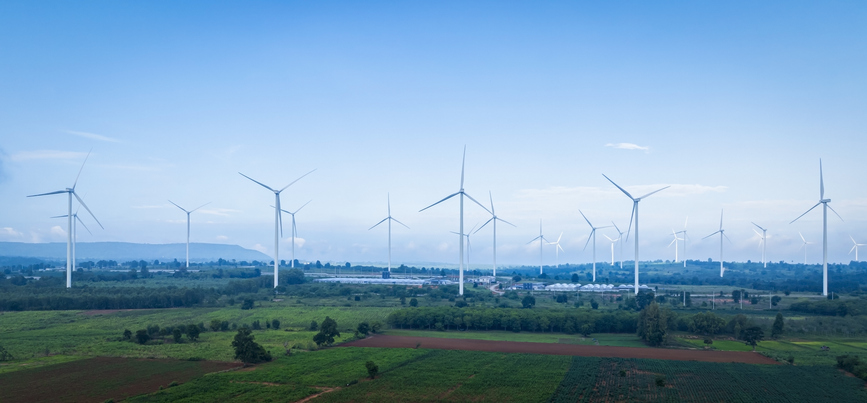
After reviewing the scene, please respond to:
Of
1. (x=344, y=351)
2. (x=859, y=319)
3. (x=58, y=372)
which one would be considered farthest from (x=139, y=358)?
(x=859, y=319)

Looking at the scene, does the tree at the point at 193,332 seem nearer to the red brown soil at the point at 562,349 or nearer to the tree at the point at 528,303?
the red brown soil at the point at 562,349

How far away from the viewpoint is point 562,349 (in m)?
77.9

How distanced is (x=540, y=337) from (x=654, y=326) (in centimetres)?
1579

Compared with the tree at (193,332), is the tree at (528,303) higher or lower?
lower

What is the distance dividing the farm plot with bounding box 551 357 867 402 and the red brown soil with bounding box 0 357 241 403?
33.9m

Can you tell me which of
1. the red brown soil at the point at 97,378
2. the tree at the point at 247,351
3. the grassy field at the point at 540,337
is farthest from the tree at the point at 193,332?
the grassy field at the point at 540,337

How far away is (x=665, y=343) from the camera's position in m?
82.4

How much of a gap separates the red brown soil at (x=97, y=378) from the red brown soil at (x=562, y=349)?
23.9 metres

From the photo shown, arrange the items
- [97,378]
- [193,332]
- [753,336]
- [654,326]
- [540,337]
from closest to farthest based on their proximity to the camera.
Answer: [97,378], [193,332], [753,336], [654,326], [540,337]

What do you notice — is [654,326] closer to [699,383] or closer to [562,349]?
[562,349]

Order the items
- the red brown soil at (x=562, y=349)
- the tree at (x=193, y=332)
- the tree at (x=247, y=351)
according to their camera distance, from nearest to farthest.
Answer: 1. the tree at (x=247, y=351)
2. the red brown soil at (x=562, y=349)
3. the tree at (x=193, y=332)

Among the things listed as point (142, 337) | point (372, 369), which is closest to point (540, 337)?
point (372, 369)

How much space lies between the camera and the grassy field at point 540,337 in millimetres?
84938

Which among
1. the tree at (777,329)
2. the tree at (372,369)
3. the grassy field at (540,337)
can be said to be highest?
the tree at (372,369)
